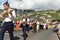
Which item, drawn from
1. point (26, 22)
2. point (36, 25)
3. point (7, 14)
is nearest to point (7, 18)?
point (7, 14)

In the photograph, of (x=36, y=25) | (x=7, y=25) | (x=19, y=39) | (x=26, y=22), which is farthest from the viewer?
(x=36, y=25)

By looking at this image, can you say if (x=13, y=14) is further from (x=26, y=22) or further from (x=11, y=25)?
(x=26, y=22)

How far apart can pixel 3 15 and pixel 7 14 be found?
178mm

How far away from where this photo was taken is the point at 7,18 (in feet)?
36.1

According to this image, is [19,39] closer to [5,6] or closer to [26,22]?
[26,22]

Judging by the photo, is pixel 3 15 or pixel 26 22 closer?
pixel 3 15

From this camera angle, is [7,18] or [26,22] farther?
[26,22]

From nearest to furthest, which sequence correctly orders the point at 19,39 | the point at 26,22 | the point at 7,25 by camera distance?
the point at 7,25
the point at 26,22
the point at 19,39

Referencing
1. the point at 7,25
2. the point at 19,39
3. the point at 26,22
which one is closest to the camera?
the point at 7,25

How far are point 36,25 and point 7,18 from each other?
65.7 ft

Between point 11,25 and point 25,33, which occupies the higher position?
point 11,25

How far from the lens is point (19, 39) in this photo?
56.0 feet

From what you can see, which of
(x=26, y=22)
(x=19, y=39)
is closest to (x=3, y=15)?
(x=26, y=22)

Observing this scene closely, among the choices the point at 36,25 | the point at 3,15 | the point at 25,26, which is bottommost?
the point at 36,25
